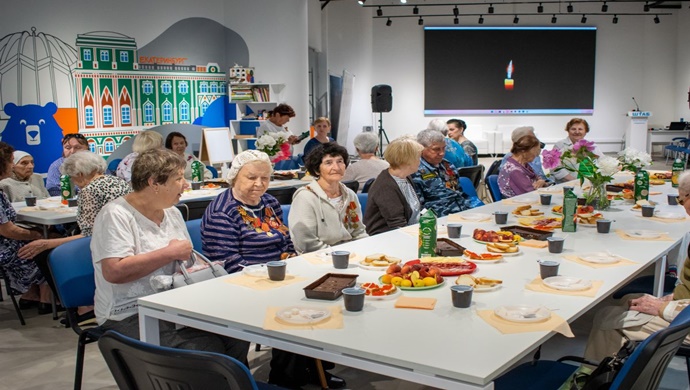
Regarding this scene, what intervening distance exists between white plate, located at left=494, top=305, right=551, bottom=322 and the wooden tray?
1.93ft

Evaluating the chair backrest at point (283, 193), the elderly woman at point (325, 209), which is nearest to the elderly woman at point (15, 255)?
the elderly woman at point (325, 209)

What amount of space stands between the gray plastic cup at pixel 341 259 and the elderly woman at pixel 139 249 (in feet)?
1.70

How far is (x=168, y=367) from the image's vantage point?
1836mm

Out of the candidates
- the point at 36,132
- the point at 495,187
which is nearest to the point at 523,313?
the point at 495,187

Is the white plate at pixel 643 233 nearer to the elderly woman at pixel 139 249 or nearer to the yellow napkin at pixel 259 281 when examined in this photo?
the yellow napkin at pixel 259 281

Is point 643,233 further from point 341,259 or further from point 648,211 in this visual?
point 341,259

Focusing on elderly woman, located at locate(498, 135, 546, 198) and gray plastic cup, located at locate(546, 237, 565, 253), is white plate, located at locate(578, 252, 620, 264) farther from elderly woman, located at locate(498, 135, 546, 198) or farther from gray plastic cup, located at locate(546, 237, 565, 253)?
elderly woman, located at locate(498, 135, 546, 198)

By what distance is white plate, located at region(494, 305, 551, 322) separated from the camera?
2.29 meters

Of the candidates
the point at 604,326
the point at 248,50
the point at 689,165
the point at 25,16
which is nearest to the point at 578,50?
the point at 689,165

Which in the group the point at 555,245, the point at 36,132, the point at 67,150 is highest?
the point at 36,132

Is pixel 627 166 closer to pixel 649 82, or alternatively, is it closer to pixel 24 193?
pixel 24 193

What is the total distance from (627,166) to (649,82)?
15.2 m

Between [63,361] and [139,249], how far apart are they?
5.08 ft

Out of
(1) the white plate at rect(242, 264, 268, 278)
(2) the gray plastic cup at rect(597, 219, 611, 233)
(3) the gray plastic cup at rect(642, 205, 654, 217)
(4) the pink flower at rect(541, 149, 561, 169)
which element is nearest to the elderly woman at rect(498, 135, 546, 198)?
(4) the pink flower at rect(541, 149, 561, 169)
